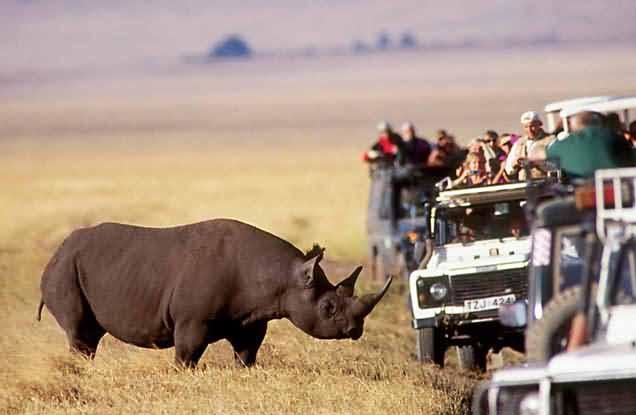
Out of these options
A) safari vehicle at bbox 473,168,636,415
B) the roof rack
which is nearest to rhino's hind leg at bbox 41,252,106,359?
the roof rack

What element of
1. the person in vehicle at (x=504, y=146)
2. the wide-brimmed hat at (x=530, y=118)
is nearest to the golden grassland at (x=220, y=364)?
the person in vehicle at (x=504, y=146)

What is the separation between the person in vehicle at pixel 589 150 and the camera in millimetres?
12047

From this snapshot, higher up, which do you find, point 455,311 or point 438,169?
point 438,169

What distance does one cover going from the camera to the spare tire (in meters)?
11.3

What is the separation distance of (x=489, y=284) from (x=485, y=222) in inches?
47.7

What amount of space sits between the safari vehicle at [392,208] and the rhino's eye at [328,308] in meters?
11.0

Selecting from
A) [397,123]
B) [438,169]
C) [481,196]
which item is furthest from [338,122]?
[481,196]

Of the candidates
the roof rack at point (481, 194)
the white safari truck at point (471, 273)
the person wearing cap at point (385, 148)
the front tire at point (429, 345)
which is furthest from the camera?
the person wearing cap at point (385, 148)

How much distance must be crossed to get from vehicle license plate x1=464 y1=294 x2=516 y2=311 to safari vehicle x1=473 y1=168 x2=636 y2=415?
7212mm

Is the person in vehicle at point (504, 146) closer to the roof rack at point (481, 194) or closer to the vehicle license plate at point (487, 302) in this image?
the roof rack at point (481, 194)

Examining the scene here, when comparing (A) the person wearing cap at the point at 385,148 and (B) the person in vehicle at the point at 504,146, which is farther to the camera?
(A) the person wearing cap at the point at 385,148

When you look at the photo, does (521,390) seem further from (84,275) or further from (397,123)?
(397,123)

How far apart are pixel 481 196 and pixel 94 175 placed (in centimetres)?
6514

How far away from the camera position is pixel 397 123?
4626 inches
